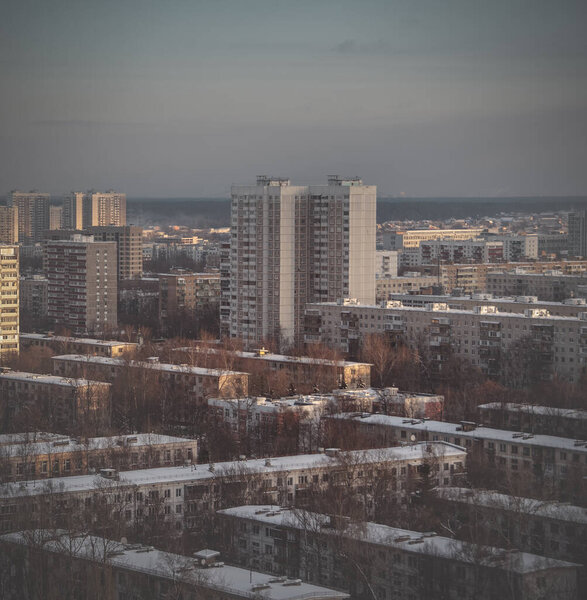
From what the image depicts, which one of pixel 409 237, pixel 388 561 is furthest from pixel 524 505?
pixel 409 237

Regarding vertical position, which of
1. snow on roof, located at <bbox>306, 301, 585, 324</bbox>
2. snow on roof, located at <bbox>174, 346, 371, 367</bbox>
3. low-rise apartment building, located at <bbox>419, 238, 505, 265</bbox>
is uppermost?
low-rise apartment building, located at <bbox>419, 238, 505, 265</bbox>

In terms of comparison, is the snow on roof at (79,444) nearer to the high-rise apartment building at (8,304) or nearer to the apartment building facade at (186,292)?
the high-rise apartment building at (8,304)

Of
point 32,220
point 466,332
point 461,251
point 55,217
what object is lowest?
point 466,332

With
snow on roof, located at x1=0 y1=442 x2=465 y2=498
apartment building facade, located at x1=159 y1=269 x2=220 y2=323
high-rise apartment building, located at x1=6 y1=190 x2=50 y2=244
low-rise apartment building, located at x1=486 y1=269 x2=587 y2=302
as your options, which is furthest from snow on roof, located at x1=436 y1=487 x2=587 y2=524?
apartment building facade, located at x1=159 y1=269 x2=220 y2=323

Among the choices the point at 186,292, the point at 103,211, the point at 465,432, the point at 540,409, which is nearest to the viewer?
the point at 465,432

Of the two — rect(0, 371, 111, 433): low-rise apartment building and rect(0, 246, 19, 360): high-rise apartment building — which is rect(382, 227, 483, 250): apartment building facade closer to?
rect(0, 246, 19, 360): high-rise apartment building

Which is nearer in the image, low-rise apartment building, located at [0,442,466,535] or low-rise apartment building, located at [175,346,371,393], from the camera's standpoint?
low-rise apartment building, located at [0,442,466,535]

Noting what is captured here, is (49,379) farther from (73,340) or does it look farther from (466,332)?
(466,332)
